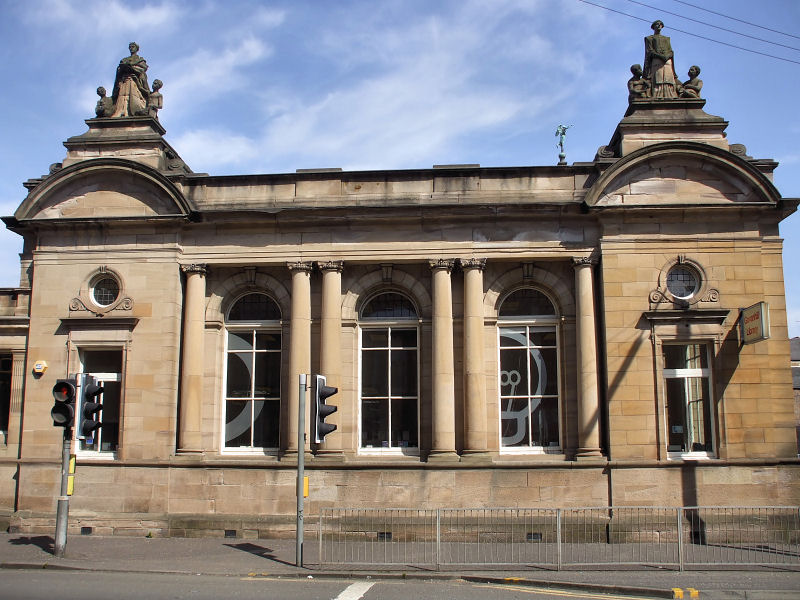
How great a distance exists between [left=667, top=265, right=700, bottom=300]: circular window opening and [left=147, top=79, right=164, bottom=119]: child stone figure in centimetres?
1294

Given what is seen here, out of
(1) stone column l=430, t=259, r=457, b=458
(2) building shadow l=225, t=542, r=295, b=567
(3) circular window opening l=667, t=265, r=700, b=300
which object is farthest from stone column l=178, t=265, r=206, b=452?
(3) circular window opening l=667, t=265, r=700, b=300

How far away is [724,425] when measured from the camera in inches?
672

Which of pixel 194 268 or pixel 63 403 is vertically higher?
pixel 194 268

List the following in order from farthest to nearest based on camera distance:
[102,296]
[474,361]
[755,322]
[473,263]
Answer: [102,296], [473,263], [474,361], [755,322]

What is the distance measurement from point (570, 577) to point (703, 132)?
36.4 ft

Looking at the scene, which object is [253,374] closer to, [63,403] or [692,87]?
[63,403]

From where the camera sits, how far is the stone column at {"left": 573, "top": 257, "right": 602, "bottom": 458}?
1728 cm

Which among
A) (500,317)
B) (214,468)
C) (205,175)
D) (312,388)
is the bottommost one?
(214,468)

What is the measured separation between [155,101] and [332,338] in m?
7.61

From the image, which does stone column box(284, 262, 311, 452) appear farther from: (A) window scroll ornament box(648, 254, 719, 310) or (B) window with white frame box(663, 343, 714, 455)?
(B) window with white frame box(663, 343, 714, 455)

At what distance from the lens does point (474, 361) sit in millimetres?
17812

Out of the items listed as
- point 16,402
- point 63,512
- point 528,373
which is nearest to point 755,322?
point 528,373

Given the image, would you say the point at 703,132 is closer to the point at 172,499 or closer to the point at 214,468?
the point at 214,468

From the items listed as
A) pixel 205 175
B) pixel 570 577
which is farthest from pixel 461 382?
pixel 205 175
